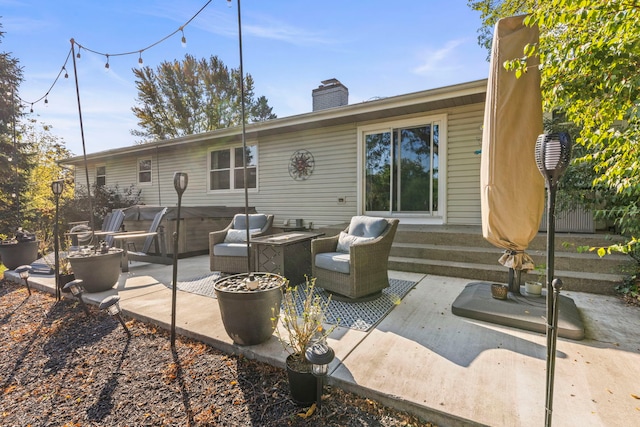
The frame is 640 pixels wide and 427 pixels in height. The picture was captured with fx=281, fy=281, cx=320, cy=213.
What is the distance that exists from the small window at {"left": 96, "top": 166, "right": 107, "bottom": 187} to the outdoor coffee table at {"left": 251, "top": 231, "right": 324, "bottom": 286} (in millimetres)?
10358

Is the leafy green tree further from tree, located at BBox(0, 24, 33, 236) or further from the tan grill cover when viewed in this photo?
the tan grill cover

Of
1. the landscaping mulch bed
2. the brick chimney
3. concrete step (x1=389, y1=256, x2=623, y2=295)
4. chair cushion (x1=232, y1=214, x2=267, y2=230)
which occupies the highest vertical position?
the brick chimney

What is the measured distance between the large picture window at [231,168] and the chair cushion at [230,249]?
363 centimetres

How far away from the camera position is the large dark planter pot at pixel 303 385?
1588 millimetres

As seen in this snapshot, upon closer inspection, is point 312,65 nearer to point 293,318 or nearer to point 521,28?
point 521,28

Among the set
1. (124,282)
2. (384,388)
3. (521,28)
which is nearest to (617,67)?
(521,28)

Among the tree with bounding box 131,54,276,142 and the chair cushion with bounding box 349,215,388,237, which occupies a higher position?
the tree with bounding box 131,54,276,142

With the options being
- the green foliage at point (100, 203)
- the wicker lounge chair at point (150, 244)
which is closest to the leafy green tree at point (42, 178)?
the green foliage at point (100, 203)

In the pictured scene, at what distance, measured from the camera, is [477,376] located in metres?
1.74

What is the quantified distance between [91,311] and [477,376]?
3867 mm

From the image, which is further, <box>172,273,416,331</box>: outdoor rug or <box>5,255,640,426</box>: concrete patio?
<box>172,273,416,331</box>: outdoor rug

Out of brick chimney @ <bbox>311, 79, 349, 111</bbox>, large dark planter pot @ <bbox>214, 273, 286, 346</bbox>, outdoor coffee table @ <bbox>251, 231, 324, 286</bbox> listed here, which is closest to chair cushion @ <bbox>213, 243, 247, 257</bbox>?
outdoor coffee table @ <bbox>251, 231, 324, 286</bbox>

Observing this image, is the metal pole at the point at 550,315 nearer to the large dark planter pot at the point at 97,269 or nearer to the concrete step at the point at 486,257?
the concrete step at the point at 486,257

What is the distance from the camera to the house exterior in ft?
16.7
